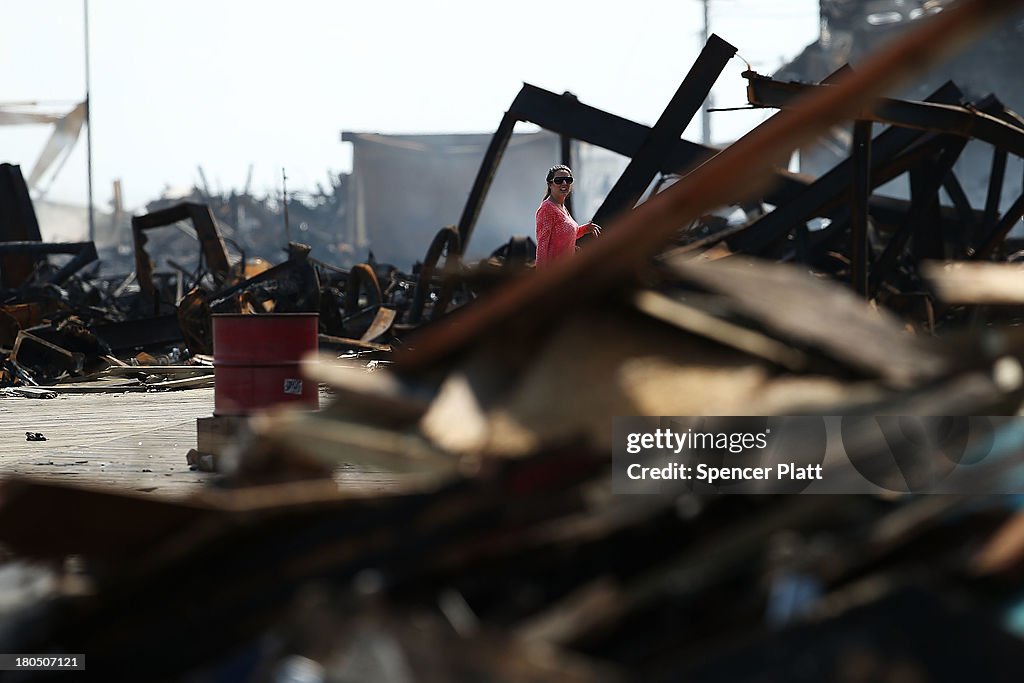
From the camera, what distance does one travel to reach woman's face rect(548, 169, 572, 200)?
675 cm

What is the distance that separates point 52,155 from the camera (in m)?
57.1

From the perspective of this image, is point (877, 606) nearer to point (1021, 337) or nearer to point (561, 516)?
point (561, 516)

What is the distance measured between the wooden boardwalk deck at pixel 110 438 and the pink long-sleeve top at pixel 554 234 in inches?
89.7

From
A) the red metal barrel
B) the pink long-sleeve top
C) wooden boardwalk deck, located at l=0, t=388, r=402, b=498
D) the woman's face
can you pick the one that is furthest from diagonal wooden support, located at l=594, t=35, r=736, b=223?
the red metal barrel

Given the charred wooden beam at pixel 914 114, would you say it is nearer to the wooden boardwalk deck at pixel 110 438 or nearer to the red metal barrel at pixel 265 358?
the red metal barrel at pixel 265 358

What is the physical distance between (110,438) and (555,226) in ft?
10.3

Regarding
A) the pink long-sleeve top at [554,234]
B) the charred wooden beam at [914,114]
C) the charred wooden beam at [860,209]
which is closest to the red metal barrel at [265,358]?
the pink long-sleeve top at [554,234]

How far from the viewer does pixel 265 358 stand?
5777mm

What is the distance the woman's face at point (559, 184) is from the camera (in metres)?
6.75

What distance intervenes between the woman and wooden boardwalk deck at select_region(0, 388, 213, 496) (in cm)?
228

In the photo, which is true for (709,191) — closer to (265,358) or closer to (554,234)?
(265,358)

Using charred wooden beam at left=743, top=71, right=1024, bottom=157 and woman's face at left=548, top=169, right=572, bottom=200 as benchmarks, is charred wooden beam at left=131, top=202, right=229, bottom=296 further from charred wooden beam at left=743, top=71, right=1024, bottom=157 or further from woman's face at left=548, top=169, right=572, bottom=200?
charred wooden beam at left=743, top=71, right=1024, bottom=157

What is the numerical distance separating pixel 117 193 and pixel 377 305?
49450 millimetres

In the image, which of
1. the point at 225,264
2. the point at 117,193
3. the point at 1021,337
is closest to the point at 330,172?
the point at 117,193
